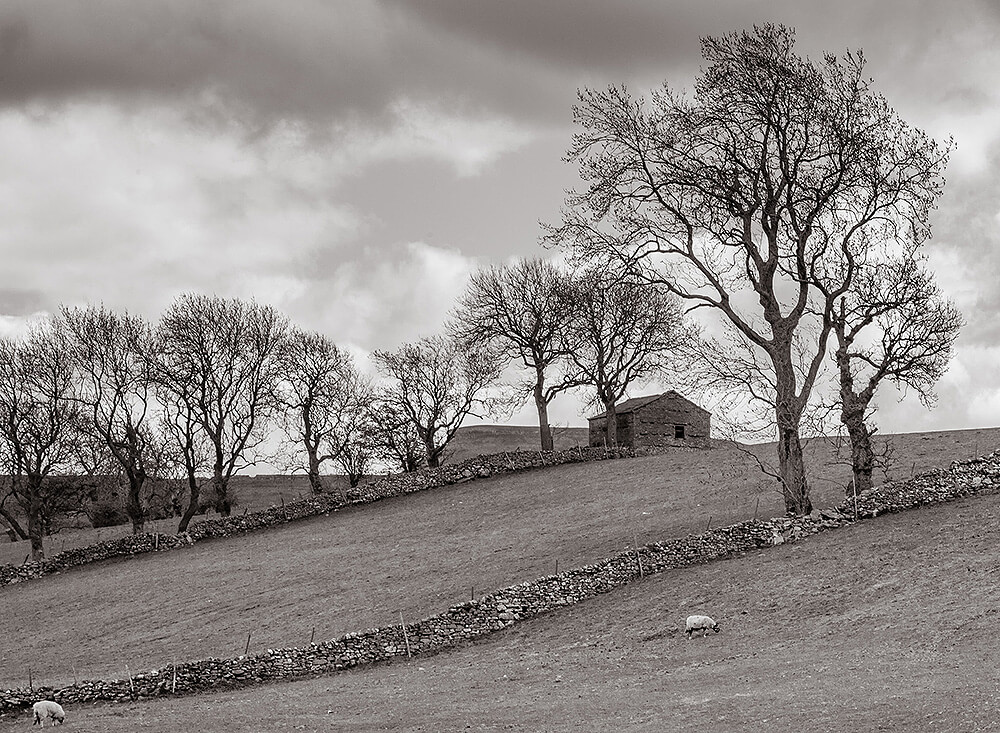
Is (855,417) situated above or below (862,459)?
above

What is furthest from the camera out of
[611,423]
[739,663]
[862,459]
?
[611,423]

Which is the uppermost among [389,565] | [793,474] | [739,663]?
[793,474]

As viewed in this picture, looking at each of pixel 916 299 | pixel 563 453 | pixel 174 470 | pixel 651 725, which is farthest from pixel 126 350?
pixel 651 725

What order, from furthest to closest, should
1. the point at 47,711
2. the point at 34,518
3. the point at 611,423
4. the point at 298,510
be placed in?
1. the point at 611,423
2. the point at 34,518
3. the point at 298,510
4. the point at 47,711

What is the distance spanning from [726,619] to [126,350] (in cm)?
4385

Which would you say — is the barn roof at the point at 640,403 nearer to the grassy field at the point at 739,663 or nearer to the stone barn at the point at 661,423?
the stone barn at the point at 661,423

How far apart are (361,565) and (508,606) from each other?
39.0ft

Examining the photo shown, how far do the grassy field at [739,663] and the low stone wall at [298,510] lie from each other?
25952 mm

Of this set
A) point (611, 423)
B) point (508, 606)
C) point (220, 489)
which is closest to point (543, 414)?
point (611, 423)

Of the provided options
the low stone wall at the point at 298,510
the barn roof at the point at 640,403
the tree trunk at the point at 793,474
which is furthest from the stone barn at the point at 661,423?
the tree trunk at the point at 793,474

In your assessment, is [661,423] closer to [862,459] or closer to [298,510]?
[298,510]

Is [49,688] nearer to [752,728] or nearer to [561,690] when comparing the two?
[561,690]

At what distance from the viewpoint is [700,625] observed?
80.4ft

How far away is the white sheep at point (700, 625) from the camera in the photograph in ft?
80.4
